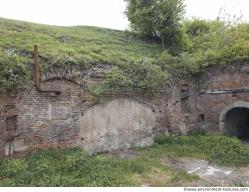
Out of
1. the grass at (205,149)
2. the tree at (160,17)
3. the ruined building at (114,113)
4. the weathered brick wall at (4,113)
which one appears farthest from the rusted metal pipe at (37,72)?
the tree at (160,17)

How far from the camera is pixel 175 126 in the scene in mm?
13242

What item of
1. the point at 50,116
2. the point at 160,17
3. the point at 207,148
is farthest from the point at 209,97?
the point at 50,116

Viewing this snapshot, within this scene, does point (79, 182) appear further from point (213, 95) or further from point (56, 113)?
point (213, 95)

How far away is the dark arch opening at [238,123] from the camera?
14016mm

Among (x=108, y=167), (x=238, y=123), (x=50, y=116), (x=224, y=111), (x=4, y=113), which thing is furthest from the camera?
(x=238, y=123)

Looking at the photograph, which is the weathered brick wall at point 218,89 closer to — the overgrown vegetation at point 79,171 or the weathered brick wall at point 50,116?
the overgrown vegetation at point 79,171

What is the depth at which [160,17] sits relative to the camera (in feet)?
53.0

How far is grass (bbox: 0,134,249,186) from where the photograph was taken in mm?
7664

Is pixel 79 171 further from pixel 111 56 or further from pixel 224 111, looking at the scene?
pixel 224 111

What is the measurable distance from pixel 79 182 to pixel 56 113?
283 cm

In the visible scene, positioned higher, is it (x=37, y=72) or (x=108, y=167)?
(x=37, y=72)

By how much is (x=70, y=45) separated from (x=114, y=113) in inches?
131

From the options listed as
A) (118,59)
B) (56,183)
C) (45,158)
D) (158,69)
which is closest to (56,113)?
(45,158)

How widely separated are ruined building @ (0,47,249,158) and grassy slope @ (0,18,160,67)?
908 mm
